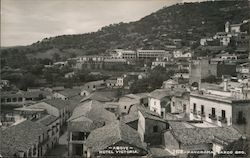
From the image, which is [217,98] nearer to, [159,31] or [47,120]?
[47,120]

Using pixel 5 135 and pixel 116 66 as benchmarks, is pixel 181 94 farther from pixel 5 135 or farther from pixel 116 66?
pixel 116 66

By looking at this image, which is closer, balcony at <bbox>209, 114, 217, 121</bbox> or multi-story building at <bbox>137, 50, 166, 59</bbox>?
balcony at <bbox>209, 114, 217, 121</bbox>

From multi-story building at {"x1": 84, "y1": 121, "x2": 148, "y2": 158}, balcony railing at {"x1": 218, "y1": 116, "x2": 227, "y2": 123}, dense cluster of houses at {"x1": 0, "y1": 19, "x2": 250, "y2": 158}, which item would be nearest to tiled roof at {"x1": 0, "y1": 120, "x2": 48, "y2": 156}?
dense cluster of houses at {"x1": 0, "y1": 19, "x2": 250, "y2": 158}

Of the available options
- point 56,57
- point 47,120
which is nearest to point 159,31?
point 56,57

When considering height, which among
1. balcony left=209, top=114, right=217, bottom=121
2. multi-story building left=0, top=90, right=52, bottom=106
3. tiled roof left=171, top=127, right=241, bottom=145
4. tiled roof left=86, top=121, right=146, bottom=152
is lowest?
multi-story building left=0, top=90, right=52, bottom=106

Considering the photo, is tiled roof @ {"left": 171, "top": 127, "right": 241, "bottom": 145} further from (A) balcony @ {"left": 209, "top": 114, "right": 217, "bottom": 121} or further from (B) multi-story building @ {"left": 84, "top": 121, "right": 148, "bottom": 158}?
(A) balcony @ {"left": 209, "top": 114, "right": 217, "bottom": 121}

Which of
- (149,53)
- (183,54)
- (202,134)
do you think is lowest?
(202,134)
